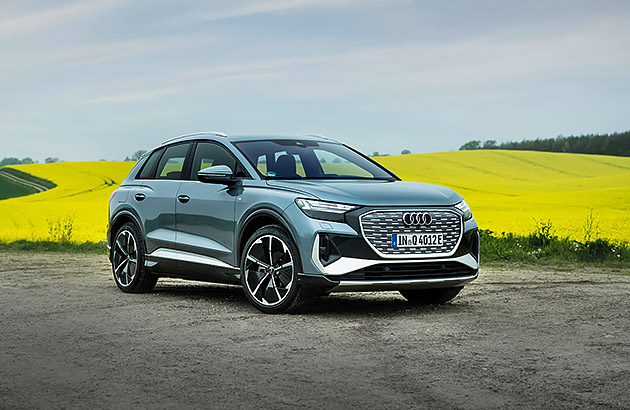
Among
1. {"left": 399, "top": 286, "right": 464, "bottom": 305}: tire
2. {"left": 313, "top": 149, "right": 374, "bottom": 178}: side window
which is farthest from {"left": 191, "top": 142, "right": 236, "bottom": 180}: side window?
{"left": 399, "top": 286, "right": 464, "bottom": 305}: tire

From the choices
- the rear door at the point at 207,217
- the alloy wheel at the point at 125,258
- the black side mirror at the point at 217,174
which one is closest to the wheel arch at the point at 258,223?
the rear door at the point at 207,217

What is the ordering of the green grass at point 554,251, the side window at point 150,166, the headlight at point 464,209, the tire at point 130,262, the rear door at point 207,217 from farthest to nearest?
the green grass at point 554,251 < the side window at point 150,166 < the tire at point 130,262 < the rear door at point 207,217 < the headlight at point 464,209

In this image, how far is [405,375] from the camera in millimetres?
5520

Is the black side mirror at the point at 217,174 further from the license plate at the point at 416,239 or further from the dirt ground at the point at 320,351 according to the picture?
the license plate at the point at 416,239

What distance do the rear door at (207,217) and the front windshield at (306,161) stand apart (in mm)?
286

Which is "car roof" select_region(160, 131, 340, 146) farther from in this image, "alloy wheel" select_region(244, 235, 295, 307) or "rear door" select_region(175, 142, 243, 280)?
"alloy wheel" select_region(244, 235, 295, 307)

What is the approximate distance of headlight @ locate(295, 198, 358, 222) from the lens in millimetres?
7738

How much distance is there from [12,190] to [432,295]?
3830 cm

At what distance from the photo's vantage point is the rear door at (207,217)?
8742mm

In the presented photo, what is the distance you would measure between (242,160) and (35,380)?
3.94 m

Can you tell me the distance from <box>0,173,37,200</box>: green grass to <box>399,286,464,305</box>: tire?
3517 cm

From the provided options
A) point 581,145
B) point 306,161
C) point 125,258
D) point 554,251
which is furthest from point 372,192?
point 581,145

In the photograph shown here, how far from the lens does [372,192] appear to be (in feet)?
26.2

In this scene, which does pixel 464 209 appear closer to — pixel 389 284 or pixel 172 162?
pixel 389 284
